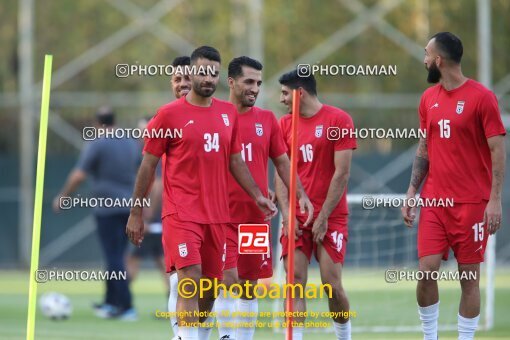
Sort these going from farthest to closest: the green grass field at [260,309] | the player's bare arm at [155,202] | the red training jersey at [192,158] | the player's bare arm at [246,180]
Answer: the player's bare arm at [155,202] → the green grass field at [260,309] → the player's bare arm at [246,180] → the red training jersey at [192,158]

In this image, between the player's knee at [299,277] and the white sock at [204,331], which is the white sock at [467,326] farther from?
the white sock at [204,331]

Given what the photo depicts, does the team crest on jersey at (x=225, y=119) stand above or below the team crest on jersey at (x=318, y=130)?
below

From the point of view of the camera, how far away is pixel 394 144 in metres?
28.2

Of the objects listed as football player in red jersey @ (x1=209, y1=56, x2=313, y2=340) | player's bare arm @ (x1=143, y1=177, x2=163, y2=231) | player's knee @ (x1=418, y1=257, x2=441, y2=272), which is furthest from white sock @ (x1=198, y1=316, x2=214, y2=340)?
player's bare arm @ (x1=143, y1=177, x2=163, y2=231)

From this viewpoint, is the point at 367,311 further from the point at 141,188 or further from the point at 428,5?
the point at 428,5

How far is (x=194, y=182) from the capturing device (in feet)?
31.2

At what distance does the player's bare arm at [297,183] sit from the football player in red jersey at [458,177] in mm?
824

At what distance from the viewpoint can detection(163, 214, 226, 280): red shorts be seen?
30.7 feet

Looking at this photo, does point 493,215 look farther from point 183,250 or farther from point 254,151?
point 183,250

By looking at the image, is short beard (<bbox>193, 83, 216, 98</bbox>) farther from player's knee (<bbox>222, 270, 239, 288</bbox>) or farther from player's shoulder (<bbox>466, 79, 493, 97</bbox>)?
player's shoulder (<bbox>466, 79, 493, 97</bbox>)

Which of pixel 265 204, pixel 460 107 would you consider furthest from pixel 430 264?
pixel 265 204

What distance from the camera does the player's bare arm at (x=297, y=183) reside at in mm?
10258

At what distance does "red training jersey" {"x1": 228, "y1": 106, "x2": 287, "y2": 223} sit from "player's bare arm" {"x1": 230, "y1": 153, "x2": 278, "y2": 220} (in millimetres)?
658

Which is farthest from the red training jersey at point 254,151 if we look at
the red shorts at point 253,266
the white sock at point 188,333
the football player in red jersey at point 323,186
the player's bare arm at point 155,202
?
the player's bare arm at point 155,202
